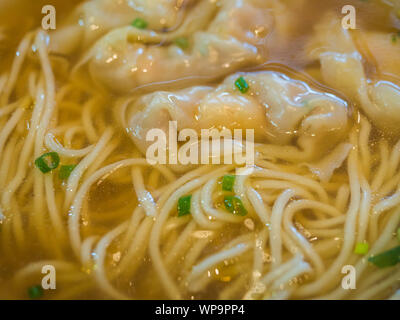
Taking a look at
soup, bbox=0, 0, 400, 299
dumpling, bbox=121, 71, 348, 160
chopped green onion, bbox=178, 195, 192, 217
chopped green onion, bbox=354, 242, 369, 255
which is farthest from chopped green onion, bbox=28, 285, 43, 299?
chopped green onion, bbox=354, 242, 369, 255

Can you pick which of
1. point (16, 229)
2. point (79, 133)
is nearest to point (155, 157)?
point (79, 133)

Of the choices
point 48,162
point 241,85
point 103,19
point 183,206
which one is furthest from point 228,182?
point 103,19

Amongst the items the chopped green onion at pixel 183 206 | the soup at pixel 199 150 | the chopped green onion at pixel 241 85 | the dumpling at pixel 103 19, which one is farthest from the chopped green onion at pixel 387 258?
the dumpling at pixel 103 19

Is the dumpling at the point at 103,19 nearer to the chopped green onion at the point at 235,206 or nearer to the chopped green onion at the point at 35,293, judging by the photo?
the chopped green onion at the point at 235,206

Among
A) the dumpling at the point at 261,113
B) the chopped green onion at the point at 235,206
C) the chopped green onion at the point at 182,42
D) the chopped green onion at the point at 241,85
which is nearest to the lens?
the chopped green onion at the point at 235,206

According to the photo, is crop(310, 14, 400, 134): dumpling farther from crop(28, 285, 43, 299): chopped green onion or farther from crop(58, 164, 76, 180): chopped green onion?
crop(28, 285, 43, 299): chopped green onion

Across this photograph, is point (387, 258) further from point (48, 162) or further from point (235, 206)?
point (48, 162)
